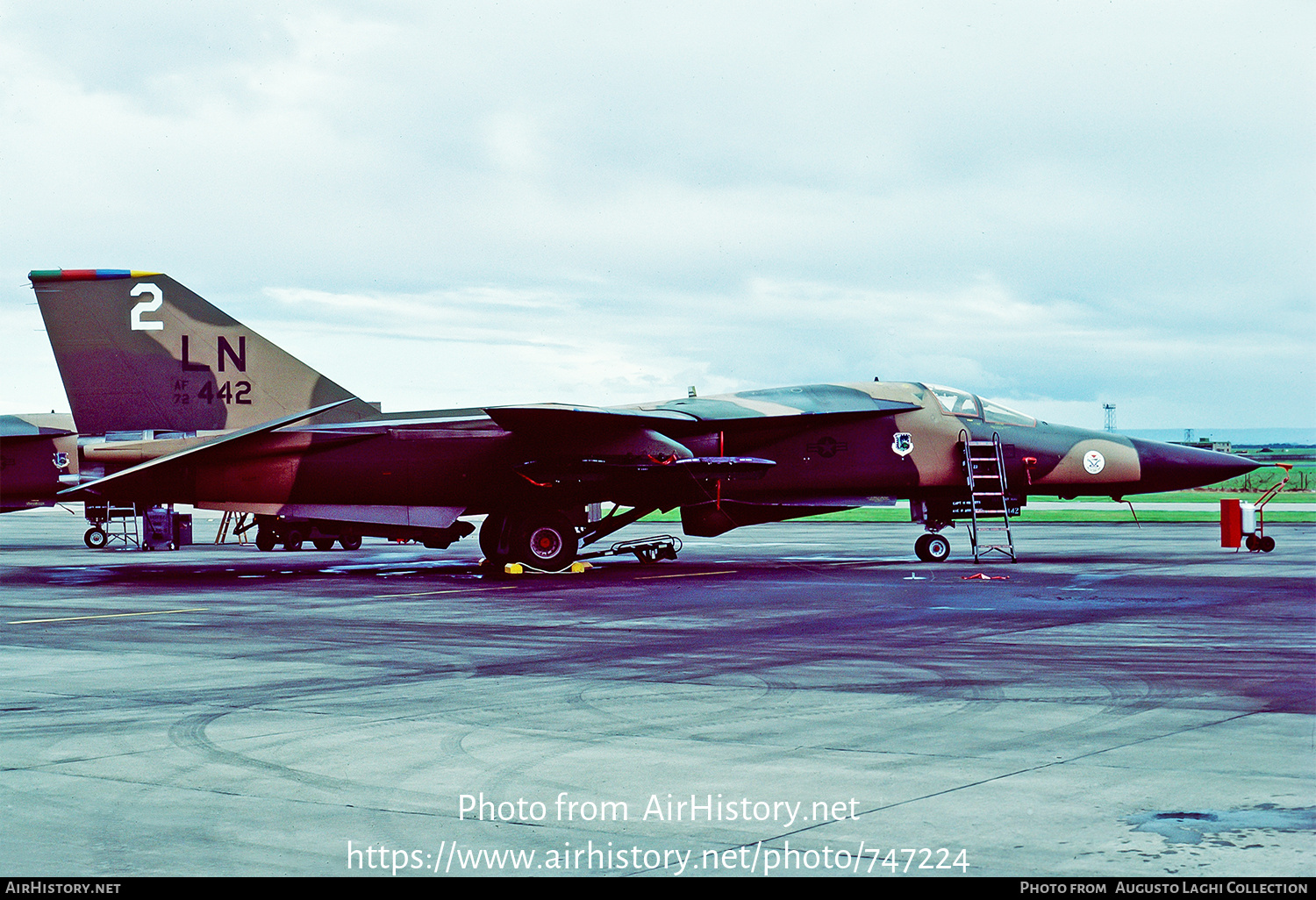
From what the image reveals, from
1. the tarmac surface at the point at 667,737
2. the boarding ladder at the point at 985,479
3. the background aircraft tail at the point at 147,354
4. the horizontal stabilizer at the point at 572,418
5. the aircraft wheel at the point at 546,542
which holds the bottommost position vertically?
the tarmac surface at the point at 667,737

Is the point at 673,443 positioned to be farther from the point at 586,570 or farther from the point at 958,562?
the point at 958,562

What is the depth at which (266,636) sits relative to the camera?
11.7 metres

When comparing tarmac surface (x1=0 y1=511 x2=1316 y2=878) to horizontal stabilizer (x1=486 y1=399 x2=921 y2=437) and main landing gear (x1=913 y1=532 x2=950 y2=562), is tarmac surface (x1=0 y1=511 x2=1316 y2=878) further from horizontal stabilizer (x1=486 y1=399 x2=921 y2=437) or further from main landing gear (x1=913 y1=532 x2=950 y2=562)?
main landing gear (x1=913 y1=532 x2=950 y2=562)

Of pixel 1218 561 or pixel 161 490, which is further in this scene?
pixel 1218 561

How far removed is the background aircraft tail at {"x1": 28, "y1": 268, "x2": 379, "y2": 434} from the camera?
20.0m

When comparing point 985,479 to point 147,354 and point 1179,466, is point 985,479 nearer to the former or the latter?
point 1179,466

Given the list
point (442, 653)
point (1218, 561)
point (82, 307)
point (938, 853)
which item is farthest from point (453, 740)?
point (1218, 561)

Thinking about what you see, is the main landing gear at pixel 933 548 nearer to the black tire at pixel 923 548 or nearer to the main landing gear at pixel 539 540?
the black tire at pixel 923 548

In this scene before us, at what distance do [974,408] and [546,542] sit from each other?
25.9 feet

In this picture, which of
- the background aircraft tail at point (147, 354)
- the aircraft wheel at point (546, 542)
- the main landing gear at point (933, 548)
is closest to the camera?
the background aircraft tail at point (147, 354)

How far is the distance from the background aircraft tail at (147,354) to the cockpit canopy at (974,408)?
38.3ft

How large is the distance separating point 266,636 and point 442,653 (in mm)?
2352

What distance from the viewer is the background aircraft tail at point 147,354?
20000 mm

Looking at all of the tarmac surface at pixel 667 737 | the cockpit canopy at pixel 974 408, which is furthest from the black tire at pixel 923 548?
the tarmac surface at pixel 667 737
